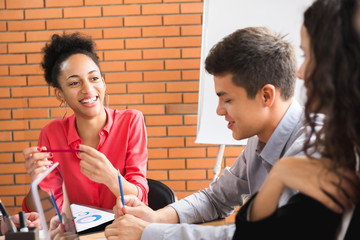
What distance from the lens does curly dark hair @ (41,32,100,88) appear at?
1940mm

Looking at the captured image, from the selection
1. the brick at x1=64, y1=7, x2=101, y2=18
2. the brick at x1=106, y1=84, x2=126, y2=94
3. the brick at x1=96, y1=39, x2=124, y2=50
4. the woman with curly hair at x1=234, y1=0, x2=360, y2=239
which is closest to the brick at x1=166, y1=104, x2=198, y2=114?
the brick at x1=106, y1=84, x2=126, y2=94

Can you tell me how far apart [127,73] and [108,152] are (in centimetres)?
107

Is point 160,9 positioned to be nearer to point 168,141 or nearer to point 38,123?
point 168,141

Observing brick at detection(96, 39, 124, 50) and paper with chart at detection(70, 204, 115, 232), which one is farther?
brick at detection(96, 39, 124, 50)

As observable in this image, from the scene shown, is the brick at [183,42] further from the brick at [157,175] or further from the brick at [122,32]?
the brick at [157,175]

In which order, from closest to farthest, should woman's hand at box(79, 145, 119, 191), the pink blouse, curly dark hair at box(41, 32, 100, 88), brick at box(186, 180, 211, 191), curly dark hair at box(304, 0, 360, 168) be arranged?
curly dark hair at box(304, 0, 360, 168), woman's hand at box(79, 145, 119, 191), the pink blouse, curly dark hair at box(41, 32, 100, 88), brick at box(186, 180, 211, 191)

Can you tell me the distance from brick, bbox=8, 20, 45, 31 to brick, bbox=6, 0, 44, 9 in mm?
106

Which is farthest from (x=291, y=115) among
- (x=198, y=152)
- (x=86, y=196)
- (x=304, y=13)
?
(x=198, y=152)

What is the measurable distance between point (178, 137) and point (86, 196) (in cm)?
114

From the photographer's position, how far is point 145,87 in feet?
9.27

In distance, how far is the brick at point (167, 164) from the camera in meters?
2.85

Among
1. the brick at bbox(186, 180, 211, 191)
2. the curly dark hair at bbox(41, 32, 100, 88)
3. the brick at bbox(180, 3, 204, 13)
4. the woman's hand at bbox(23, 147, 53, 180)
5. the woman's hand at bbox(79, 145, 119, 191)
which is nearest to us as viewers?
the woman's hand at bbox(23, 147, 53, 180)

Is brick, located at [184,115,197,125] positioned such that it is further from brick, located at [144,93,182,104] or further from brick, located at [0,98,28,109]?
brick, located at [0,98,28,109]

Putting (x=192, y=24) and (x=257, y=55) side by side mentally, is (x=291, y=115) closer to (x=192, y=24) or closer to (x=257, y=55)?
(x=257, y=55)
